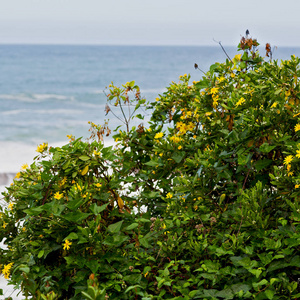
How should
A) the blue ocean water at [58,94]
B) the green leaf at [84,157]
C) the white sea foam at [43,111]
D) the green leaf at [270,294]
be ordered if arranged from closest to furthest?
the green leaf at [270,294]
the green leaf at [84,157]
the blue ocean water at [58,94]
the white sea foam at [43,111]

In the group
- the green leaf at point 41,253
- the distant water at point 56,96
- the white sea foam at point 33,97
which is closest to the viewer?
the green leaf at point 41,253

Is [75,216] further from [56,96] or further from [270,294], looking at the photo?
[56,96]

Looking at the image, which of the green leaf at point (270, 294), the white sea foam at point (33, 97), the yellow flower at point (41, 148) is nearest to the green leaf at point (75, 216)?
the yellow flower at point (41, 148)

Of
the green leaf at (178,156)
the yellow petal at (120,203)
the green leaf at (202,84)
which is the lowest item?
the yellow petal at (120,203)

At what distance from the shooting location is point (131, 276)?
2.18 metres

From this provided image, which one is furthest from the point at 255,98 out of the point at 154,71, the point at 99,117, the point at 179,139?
the point at 154,71

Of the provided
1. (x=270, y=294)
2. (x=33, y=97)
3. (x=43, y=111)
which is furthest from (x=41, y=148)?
(x=33, y=97)

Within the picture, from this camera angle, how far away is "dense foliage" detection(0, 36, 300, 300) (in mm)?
2074

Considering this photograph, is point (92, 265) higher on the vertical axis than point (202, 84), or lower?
lower

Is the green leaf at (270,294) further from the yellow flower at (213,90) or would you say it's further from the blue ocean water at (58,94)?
the blue ocean water at (58,94)

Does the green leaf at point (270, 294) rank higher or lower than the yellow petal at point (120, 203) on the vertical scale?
lower

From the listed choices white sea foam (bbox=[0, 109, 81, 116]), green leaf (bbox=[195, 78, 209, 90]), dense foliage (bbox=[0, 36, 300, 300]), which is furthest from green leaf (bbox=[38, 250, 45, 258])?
white sea foam (bbox=[0, 109, 81, 116])

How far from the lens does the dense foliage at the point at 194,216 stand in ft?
6.81

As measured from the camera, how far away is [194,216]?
2303mm
